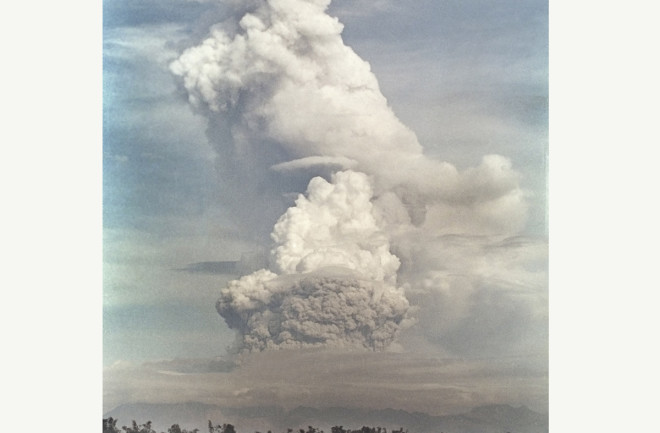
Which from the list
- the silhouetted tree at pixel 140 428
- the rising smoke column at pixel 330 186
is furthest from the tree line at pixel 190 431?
the rising smoke column at pixel 330 186

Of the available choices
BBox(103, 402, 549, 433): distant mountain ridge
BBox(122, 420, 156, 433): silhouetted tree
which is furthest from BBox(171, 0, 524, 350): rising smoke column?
BBox(122, 420, 156, 433): silhouetted tree

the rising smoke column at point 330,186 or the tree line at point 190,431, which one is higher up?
the rising smoke column at point 330,186

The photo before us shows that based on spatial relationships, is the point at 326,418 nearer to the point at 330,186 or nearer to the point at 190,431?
the point at 190,431

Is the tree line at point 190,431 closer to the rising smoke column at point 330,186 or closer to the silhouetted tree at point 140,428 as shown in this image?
the silhouetted tree at point 140,428

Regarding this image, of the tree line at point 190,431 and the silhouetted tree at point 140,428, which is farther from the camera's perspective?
the silhouetted tree at point 140,428

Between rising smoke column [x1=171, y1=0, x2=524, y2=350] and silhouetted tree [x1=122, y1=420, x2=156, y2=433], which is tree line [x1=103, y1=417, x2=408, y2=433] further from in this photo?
rising smoke column [x1=171, y1=0, x2=524, y2=350]
